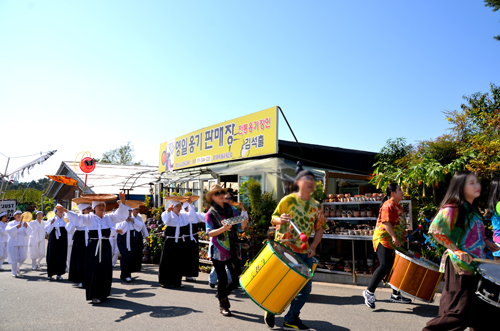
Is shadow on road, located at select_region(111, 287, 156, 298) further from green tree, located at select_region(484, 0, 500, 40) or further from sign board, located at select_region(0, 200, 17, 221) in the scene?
green tree, located at select_region(484, 0, 500, 40)

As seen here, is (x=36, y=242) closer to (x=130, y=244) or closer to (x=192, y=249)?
(x=130, y=244)

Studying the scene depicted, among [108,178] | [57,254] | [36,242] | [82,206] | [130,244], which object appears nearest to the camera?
[82,206]

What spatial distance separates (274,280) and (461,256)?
186 centimetres

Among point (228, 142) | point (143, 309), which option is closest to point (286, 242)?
point (143, 309)

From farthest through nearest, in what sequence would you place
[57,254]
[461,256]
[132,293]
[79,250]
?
[57,254] < [79,250] < [132,293] < [461,256]

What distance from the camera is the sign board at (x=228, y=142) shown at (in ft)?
34.2

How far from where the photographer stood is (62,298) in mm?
6777

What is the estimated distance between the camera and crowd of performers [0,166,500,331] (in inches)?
135

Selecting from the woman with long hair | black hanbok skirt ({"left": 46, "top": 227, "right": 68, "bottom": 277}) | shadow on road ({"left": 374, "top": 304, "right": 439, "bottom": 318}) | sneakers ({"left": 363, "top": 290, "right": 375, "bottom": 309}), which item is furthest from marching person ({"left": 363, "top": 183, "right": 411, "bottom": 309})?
black hanbok skirt ({"left": 46, "top": 227, "right": 68, "bottom": 277})

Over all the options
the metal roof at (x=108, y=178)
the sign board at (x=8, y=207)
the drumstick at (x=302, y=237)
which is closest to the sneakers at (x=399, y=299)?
the drumstick at (x=302, y=237)

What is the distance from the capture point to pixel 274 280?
4.15 m

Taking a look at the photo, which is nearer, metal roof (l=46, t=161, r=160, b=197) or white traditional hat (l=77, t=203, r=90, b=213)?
white traditional hat (l=77, t=203, r=90, b=213)

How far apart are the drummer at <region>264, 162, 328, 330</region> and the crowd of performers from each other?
0.01 metres

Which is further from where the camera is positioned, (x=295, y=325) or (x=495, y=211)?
(x=295, y=325)
